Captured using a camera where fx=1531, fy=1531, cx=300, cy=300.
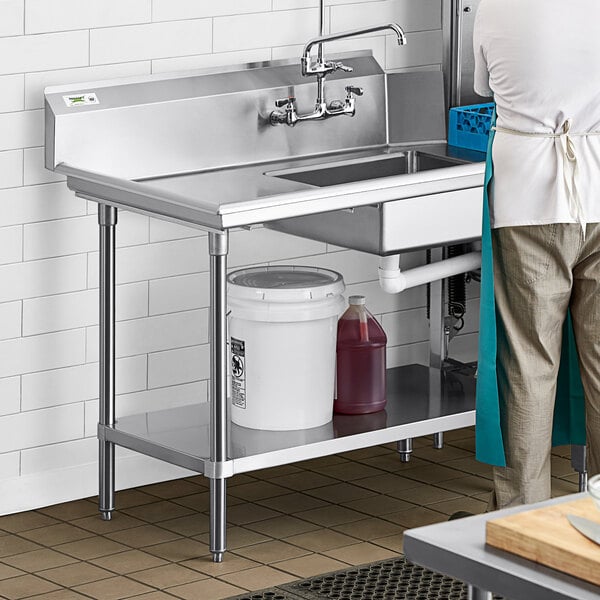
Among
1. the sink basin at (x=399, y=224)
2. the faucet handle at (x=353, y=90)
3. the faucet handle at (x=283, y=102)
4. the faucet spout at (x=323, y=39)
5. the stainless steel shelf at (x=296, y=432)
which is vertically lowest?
the stainless steel shelf at (x=296, y=432)

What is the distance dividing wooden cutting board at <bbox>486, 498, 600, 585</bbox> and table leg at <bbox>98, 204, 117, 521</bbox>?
2.36 meters

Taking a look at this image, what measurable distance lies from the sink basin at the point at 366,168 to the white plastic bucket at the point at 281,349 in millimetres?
394

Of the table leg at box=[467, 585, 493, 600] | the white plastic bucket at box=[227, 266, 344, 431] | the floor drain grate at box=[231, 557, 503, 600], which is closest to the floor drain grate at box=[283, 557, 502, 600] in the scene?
the floor drain grate at box=[231, 557, 503, 600]

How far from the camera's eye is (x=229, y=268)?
Answer: 182 inches

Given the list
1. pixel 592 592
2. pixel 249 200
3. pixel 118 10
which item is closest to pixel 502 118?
pixel 249 200

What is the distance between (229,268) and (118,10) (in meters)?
0.84

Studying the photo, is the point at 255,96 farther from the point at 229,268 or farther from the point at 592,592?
the point at 592,592

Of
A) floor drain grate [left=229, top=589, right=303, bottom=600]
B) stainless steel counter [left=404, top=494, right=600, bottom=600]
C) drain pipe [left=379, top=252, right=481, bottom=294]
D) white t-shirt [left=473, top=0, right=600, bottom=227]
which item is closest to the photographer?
stainless steel counter [left=404, top=494, right=600, bottom=600]

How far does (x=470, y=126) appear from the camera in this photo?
15.4ft

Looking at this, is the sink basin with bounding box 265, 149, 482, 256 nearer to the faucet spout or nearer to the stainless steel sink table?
the stainless steel sink table

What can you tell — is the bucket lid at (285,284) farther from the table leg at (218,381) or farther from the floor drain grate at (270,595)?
the floor drain grate at (270,595)

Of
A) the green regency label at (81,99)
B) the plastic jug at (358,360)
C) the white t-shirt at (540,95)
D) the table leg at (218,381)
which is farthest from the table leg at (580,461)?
the green regency label at (81,99)

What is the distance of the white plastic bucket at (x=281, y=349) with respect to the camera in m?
4.14

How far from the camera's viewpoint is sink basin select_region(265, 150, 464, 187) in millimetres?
4539
